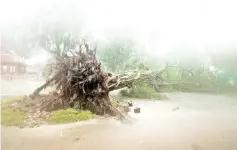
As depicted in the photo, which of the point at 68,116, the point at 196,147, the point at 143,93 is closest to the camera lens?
the point at 196,147

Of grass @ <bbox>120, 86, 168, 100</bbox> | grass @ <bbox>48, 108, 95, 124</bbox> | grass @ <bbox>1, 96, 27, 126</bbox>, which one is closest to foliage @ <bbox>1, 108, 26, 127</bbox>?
grass @ <bbox>1, 96, 27, 126</bbox>

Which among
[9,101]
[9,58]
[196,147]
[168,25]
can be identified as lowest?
[196,147]

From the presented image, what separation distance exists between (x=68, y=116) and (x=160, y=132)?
431 millimetres

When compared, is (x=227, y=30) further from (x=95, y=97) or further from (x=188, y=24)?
(x=95, y=97)

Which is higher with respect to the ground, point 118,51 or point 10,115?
point 118,51

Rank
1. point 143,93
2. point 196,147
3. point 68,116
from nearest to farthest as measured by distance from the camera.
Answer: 1. point 196,147
2. point 68,116
3. point 143,93

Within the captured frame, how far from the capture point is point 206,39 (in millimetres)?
1695

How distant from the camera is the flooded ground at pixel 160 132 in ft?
5.24

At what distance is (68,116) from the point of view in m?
1.84

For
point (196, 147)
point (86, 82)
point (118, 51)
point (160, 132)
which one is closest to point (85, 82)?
point (86, 82)

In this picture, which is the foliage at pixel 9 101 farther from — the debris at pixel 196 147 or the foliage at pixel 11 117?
the debris at pixel 196 147

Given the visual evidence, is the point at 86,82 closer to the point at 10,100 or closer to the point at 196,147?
the point at 10,100

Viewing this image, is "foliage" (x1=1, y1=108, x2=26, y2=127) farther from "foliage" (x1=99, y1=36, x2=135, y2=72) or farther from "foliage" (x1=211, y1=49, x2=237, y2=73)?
"foliage" (x1=211, y1=49, x2=237, y2=73)

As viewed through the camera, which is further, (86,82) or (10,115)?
(86,82)
